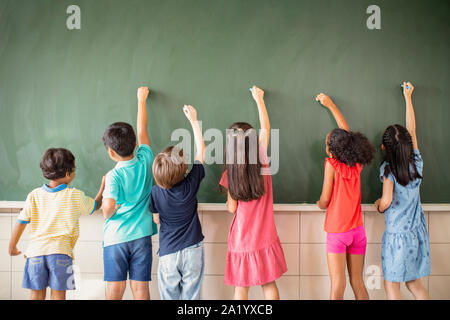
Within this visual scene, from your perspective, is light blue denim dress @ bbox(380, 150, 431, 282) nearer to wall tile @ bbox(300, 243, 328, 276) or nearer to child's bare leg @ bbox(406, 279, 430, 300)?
child's bare leg @ bbox(406, 279, 430, 300)

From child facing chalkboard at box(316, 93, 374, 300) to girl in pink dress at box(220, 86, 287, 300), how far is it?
346mm

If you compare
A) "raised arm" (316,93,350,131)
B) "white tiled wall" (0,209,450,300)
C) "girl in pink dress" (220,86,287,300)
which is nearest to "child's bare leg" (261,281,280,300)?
"girl in pink dress" (220,86,287,300)

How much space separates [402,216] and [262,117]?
104cm

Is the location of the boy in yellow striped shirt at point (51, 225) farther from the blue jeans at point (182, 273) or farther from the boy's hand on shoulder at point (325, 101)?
the boy's hand on shoulder at point (325, 101)

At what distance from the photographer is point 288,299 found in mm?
1974

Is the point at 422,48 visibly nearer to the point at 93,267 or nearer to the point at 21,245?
the point at 93,267

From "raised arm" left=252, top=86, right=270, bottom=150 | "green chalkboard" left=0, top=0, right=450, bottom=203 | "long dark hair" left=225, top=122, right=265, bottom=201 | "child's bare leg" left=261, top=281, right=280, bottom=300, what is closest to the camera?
"long dark hair" left=225, top=122, right=265, bottom=201

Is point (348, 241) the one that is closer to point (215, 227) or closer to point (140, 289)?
point (215, 227)

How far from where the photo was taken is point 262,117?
6.03 ft

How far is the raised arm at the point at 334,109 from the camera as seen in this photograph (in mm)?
1868

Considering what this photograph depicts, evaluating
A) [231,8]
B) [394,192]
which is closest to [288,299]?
[394,192]

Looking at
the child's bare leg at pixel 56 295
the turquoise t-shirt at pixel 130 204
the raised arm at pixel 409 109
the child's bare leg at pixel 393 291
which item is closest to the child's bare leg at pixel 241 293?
the turquoise t-shirt at pixel 130 204

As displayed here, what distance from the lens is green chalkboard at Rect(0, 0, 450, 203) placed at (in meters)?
1.92

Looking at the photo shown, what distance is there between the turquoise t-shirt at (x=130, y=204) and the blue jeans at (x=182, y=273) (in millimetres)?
225
